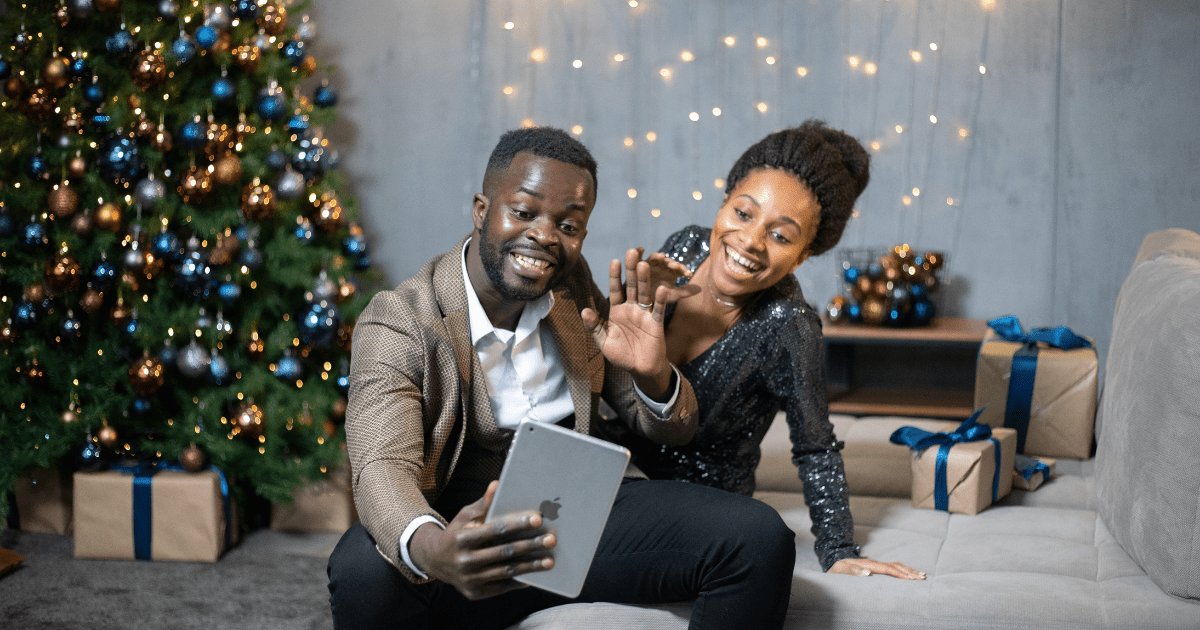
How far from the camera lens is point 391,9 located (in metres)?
3.65

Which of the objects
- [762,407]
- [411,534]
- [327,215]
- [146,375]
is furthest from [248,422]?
[411,534]

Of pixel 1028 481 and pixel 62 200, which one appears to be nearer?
pixel 1028 481

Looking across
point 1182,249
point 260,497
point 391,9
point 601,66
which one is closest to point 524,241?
point 1182,249

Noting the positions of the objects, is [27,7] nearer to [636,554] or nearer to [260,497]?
[260,497]

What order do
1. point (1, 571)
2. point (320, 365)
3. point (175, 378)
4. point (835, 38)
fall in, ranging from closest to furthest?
1. point (1, 571)
2. point (175, 378)
3. point (320, 365)
4. point (835, 38)

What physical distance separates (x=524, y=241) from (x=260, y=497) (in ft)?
6.11

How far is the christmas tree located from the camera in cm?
243

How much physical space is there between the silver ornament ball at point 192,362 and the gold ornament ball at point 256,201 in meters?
0.39

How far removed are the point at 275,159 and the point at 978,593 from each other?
2.12 metres

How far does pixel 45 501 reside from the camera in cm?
267

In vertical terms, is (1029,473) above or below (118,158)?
below

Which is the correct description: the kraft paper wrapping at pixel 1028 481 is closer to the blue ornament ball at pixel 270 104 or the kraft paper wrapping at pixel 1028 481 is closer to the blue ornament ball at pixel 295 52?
the blue ornament ball at pixel 270 104

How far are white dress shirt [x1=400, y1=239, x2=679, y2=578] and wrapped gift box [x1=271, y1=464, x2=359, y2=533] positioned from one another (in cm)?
138

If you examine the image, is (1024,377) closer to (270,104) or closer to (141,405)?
(270,104)
